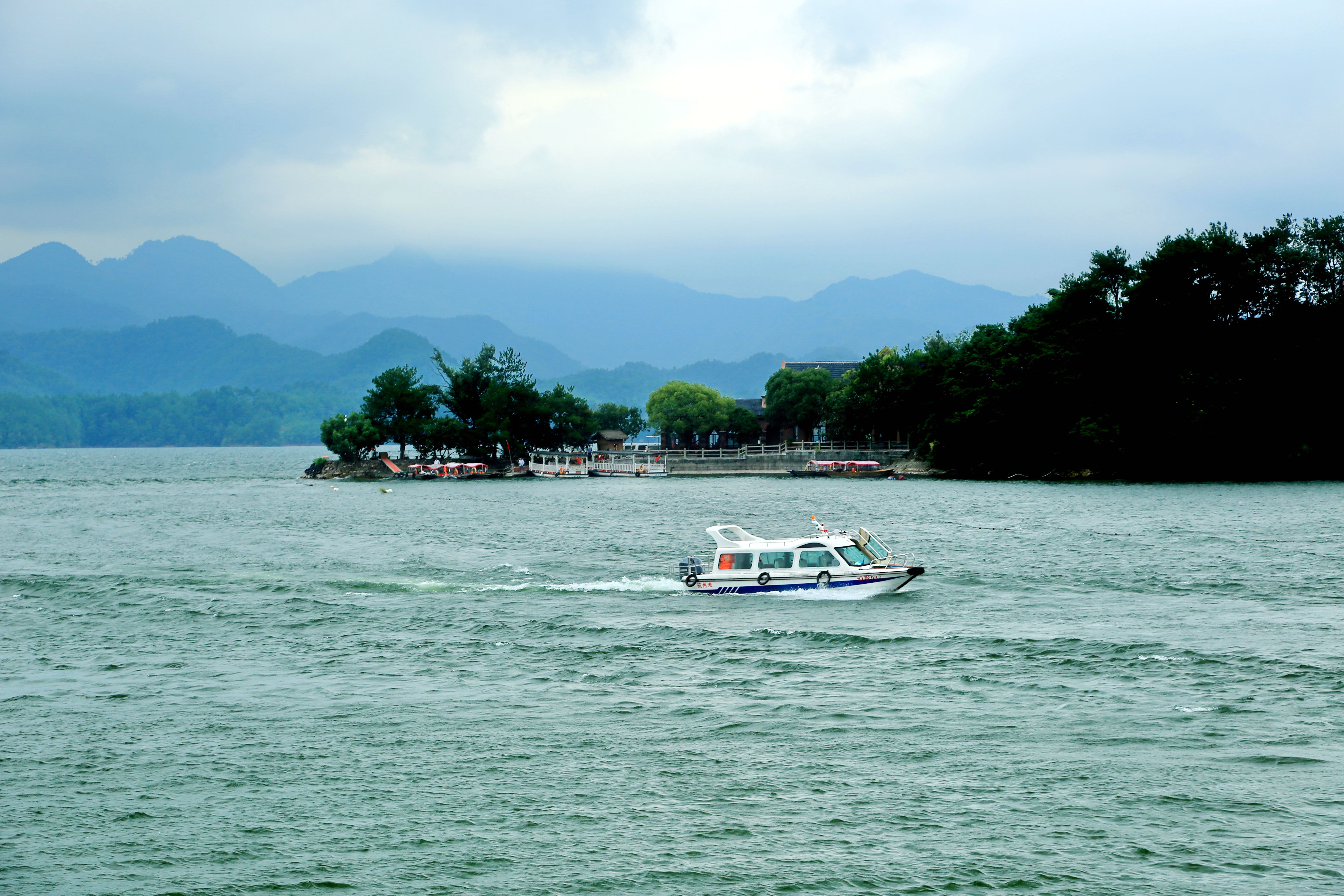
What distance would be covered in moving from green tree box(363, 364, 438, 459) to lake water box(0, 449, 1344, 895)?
4123 inches

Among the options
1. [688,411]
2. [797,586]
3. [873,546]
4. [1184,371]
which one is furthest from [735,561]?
[688,411]

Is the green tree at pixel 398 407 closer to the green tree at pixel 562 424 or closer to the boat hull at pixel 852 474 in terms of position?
the green tree at pixel 562 424

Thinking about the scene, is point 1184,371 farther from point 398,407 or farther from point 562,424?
point 398,407

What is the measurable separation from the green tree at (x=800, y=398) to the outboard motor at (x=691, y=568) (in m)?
124

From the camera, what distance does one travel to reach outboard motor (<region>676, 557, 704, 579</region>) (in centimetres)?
4031

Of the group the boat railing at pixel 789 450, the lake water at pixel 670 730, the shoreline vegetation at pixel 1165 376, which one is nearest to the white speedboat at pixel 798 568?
the lake water at pixel 670 730

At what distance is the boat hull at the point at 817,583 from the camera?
38.8m

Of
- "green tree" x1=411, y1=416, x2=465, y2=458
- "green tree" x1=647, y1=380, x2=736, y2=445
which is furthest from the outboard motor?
"green tree" x1=647, y1=380, x2=736, y2=445

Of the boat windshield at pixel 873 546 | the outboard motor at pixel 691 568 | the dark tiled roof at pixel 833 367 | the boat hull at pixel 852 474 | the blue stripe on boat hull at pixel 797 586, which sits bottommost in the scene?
the blue stripe on boat hull at pixel 797 586

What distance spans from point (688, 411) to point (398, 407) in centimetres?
4820

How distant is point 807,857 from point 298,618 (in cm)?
2656

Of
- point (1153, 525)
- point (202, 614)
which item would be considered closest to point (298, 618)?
point (202, 614)

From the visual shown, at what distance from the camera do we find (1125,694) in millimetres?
24766

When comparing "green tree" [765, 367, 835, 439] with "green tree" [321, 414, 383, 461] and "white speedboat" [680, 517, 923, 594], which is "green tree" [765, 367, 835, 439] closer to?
"green tree" [321, 414, 383, 461]
